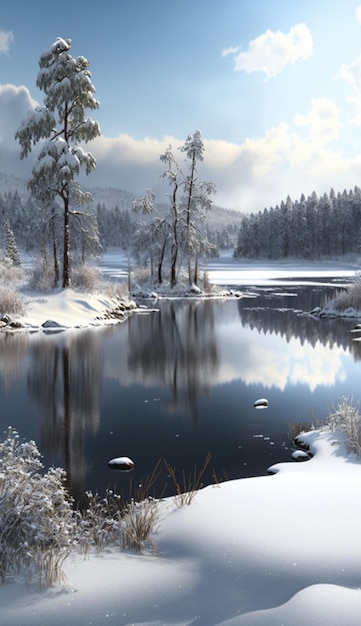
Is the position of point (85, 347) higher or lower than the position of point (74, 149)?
lower

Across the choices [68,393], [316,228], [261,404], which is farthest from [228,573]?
[316,228]

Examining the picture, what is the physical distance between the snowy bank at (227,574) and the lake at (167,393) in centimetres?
175

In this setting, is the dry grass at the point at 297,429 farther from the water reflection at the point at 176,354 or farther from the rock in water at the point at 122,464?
the rock in water at the point at 122,464

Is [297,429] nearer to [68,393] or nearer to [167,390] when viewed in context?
[167,390]

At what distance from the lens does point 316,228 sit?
9706 cm

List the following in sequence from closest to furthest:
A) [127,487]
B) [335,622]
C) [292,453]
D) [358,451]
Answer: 1. [335,622]
2. [127,487]
3. [358,451]
4. [292,453]

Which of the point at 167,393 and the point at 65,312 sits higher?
the point at 65,312

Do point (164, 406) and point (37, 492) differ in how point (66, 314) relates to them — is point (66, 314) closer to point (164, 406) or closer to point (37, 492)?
point (164, 406)

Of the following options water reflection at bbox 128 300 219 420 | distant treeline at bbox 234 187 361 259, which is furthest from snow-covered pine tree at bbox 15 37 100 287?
distant treeline at bbox 234 187 361 259

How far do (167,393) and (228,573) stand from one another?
7.42 m

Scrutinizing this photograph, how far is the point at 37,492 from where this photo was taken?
3.98m

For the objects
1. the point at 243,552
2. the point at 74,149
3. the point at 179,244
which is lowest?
the point at 243,552

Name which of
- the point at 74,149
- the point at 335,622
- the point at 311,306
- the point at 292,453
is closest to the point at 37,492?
A: the point at 335,622

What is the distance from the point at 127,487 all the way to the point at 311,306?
26805 millimetres
